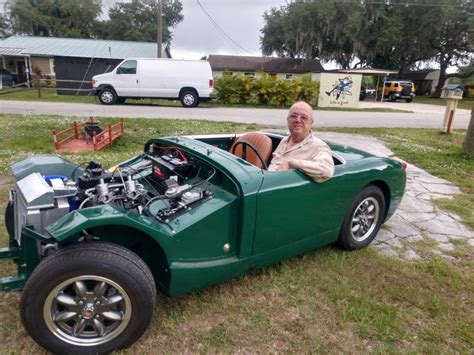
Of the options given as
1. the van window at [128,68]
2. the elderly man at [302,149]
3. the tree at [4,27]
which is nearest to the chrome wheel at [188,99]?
the van window at [128,68]

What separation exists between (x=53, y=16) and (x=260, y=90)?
3757cm

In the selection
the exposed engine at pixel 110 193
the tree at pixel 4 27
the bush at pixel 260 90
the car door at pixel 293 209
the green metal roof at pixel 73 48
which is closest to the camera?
the exposed engine at pixel 110 193

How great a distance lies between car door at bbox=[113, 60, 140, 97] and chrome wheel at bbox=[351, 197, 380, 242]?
14445 mm

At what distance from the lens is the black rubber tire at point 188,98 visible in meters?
16.8

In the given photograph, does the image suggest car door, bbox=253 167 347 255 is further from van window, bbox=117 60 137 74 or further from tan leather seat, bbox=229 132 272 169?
van window, bbox=117 60 137 74

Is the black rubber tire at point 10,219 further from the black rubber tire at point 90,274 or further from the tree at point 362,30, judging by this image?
the tree at point 362,30

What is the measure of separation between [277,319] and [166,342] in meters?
0.78

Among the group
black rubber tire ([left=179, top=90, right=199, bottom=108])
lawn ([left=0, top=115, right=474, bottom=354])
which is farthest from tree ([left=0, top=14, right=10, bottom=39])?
lawn ([left=0, top=115, right=474, bottom=354])

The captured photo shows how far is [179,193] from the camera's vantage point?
2436 millimetres

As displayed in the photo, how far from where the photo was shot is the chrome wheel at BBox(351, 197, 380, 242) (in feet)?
11.3

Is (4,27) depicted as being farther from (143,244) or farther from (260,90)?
(143,244)

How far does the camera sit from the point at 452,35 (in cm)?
3656

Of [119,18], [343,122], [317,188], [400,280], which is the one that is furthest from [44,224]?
[119,18]

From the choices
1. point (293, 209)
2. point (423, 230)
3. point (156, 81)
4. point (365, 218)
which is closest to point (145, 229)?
point (293, 209)
